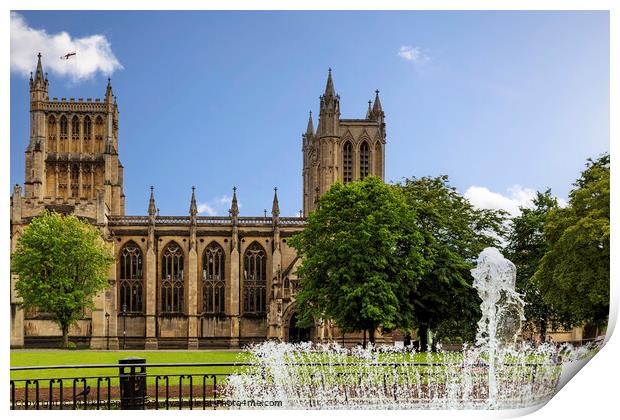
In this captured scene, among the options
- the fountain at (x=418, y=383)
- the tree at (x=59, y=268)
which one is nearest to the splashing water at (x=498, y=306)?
the fountain at (x=418, y=383)

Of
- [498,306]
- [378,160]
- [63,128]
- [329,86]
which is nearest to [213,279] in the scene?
[378,160]

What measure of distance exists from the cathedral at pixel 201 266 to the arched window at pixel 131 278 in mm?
81

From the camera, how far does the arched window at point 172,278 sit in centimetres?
7044

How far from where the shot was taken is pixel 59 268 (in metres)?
56.4

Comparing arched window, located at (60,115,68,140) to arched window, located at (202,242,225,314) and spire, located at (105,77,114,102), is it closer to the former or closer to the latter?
spire, located at (105,77,114,102)

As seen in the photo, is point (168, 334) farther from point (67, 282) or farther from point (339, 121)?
point (339, 121)

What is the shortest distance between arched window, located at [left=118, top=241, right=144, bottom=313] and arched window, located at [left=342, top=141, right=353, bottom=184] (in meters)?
18.3

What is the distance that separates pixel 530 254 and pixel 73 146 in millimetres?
50336

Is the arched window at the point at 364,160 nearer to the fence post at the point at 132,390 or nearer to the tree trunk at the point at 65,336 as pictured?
the tree trunk at the point at 65,336

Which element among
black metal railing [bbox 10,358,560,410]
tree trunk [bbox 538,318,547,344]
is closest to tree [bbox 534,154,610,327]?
black metal railing [bbox 10,358,560,410]

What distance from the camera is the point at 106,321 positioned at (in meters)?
66.4

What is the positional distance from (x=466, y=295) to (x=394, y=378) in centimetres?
2103

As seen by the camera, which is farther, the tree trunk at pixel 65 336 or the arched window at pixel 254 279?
the arched window at pixel 254 279
